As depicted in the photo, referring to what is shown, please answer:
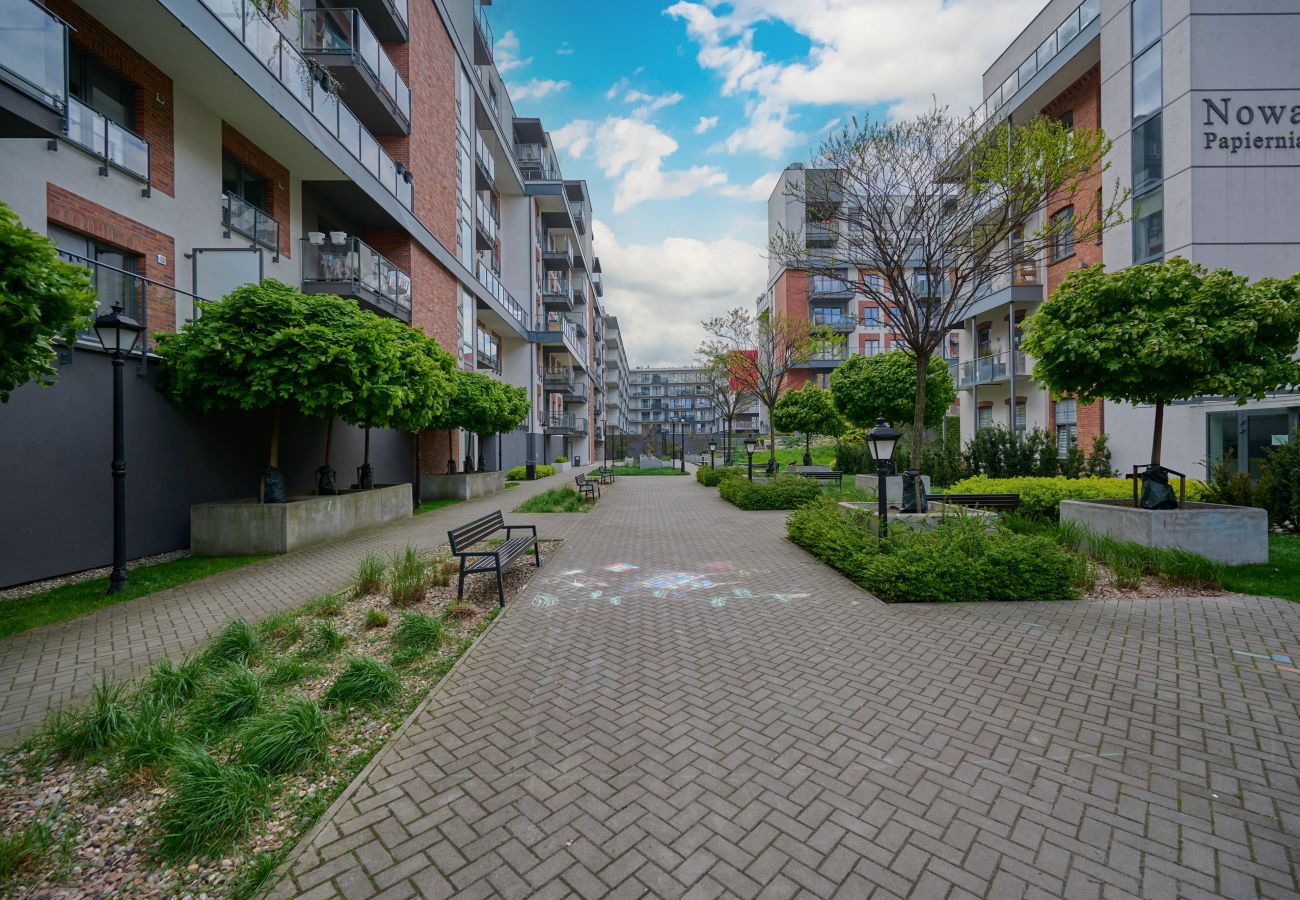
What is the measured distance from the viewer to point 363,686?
13.0 ft

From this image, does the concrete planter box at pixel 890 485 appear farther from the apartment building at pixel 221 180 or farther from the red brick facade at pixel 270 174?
the red brick facade at pixel 270 174

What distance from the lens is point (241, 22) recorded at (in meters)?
10.2

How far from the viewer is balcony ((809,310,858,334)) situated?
50.1 m

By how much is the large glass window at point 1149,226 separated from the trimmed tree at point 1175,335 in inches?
367

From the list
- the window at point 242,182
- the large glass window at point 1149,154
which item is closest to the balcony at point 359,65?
the window at point 242,182

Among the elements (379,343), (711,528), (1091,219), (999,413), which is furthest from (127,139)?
(999,413)

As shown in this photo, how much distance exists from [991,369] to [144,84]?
88.8ft

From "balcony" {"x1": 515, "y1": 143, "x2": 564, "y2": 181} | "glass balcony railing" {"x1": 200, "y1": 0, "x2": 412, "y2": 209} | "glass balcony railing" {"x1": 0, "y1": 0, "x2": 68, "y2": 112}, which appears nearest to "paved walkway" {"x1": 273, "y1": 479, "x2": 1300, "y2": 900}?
"glass balcony railing" {"x1": 0, "y1": 0, "x2": 68, "y2": 112}

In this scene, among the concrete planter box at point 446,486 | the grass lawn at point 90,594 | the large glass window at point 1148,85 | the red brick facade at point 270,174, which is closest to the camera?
the grass lawn at point 90,594

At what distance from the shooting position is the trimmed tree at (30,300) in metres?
4.00

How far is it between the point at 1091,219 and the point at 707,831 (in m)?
22.5

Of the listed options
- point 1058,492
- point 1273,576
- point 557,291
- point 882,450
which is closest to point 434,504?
point 882,450

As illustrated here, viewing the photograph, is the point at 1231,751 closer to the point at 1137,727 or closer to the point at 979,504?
the point at 1137,727

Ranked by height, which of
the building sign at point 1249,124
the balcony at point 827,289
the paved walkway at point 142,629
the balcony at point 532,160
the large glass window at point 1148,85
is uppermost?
the balcony at point 532,160
